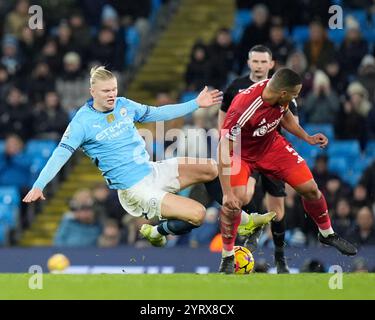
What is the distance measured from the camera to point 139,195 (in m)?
12.7

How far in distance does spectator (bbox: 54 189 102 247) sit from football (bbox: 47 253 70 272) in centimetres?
130

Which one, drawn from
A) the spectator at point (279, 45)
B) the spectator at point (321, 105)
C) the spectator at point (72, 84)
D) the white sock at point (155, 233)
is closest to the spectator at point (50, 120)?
the spectator at point (72, 84)

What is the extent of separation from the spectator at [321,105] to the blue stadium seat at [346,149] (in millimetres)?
467

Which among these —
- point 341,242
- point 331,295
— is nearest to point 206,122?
A: point 341,242

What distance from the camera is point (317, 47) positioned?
811 inches

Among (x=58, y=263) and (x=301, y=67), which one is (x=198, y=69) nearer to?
(x=301, y=67)

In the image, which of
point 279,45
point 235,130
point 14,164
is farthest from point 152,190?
point 14,164

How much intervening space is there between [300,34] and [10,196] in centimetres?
550

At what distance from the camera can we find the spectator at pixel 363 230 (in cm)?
1656

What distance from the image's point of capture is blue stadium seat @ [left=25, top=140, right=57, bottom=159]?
20.4 meters

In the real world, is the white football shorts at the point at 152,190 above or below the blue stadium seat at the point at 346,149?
below

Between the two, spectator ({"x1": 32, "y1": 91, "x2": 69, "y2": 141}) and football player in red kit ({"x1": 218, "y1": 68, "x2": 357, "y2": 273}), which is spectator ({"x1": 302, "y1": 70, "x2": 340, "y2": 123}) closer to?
spectator ({"x1": 32, "y1": 91, "x2": 69, "y2": 141})

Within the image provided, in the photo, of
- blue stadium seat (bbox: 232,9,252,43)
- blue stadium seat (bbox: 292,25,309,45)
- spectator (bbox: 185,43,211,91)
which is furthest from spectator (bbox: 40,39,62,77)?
blue stadium seat (bbox: 292,25,309,45)

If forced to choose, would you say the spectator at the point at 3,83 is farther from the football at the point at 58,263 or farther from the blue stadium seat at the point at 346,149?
the blue stadium seat at the point at 346,149
